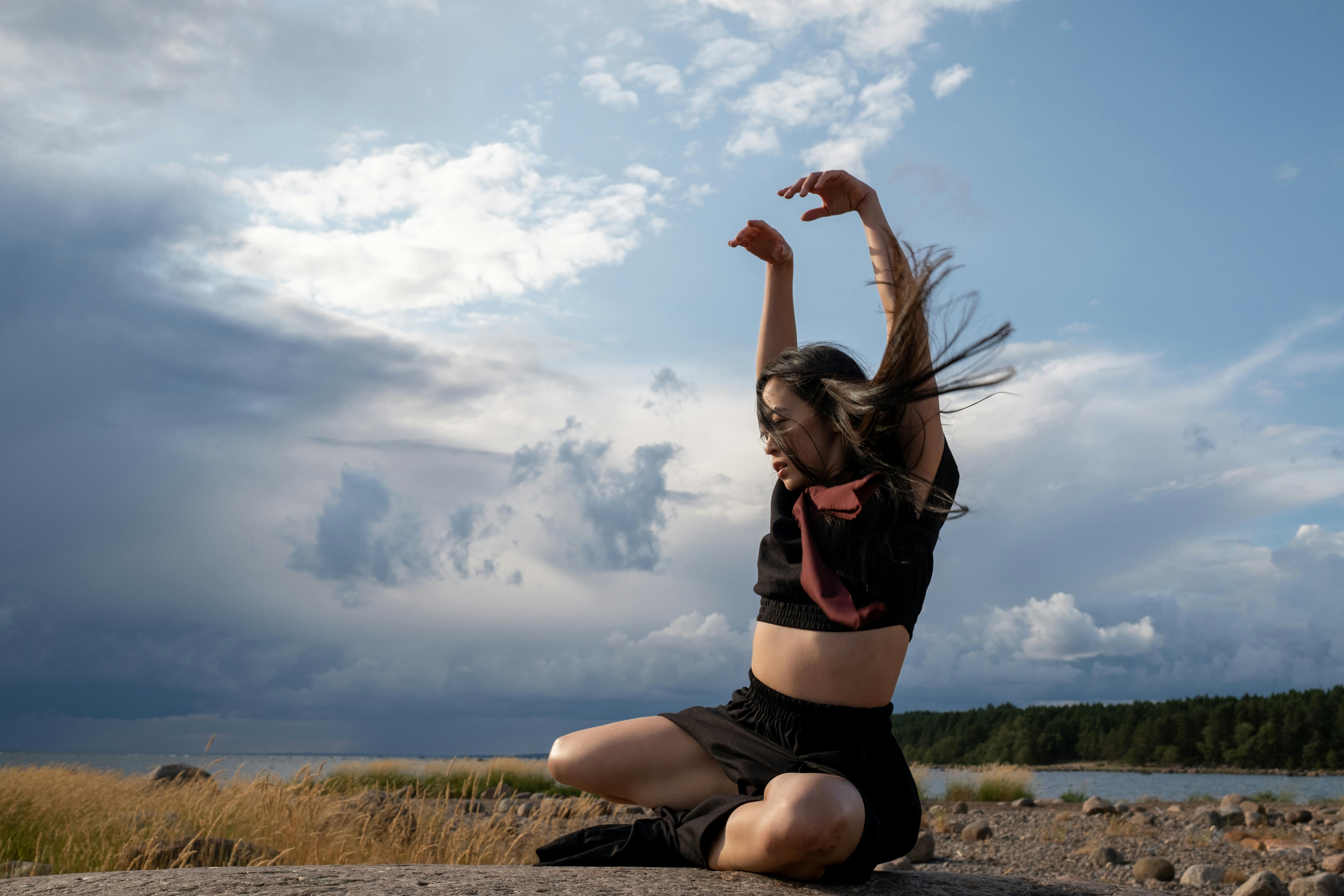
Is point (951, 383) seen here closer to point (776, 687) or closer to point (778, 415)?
point (778, 415)

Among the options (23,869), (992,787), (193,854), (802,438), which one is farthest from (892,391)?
(992,787)

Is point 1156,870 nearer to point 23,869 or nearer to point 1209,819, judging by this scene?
point 1209,819

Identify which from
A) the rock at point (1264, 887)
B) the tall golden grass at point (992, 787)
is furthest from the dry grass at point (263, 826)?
the tall golden grass at point (992, 787)

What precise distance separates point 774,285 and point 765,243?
6.4 inches

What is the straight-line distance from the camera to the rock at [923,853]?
21.1ft

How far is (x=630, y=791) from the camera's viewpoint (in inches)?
101

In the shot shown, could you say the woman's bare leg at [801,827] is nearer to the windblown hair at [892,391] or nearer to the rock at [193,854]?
the windblown hair at [892,391]

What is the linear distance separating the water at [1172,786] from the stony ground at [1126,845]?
187 cm

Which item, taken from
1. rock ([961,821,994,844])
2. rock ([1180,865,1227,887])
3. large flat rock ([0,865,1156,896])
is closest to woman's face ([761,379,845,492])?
large flat rock ([0,865,1156,896])

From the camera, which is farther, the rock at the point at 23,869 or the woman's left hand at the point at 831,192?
the rock at the point at 23,869

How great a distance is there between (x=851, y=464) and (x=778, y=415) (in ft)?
0.90

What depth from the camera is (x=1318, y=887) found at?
13.7 feet

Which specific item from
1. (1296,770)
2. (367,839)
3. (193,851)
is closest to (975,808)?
(367,839)

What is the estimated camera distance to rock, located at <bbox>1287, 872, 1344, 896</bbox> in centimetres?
416
